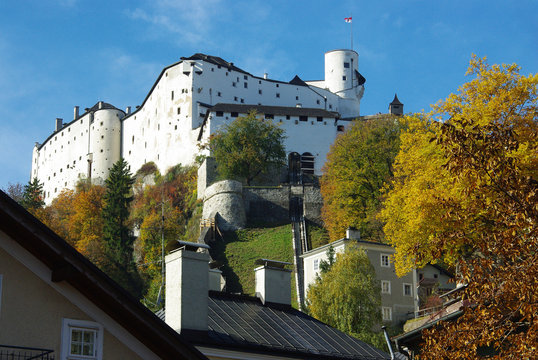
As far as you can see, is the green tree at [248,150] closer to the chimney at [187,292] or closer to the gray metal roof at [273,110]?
the gray metal roof at [273,110]

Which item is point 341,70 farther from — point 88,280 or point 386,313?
point 88,280

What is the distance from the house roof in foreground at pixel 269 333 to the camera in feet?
53.1

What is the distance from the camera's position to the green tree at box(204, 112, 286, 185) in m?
86.6

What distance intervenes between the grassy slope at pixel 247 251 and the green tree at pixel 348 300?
12150 mm

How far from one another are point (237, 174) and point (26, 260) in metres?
76.2

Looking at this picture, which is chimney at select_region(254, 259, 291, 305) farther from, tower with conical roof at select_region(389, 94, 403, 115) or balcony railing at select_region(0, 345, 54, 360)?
tower with conical roof at select_region(389, 94, 403, 115)

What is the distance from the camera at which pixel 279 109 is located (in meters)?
104

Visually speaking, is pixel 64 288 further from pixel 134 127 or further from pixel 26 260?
pixel 134 127

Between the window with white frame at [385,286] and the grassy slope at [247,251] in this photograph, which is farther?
the grassy slope at [247,251]

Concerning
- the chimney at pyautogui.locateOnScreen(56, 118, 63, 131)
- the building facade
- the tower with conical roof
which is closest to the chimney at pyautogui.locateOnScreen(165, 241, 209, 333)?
A: the building facade

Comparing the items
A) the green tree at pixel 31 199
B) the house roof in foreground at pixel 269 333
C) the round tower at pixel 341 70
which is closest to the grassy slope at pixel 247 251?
A: the green tree at pixel 31 199

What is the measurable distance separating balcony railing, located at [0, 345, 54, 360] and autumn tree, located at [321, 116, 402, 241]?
53327 mm

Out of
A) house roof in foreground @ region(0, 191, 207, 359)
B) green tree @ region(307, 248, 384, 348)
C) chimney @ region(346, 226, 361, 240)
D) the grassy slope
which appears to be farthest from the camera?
the grassy slope

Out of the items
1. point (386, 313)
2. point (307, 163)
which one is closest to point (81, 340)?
point (386, 313)
